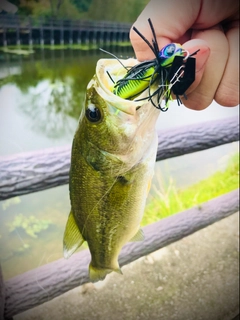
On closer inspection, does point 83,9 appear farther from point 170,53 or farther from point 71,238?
point 71,238

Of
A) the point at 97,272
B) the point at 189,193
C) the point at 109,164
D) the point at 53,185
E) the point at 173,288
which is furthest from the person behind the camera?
the point at 189,193

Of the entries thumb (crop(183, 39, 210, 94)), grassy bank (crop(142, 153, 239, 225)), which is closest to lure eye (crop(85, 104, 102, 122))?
thumb (crop(183, 39, 210, 94))

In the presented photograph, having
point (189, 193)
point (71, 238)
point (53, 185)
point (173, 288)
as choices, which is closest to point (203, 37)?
point (71, 238)

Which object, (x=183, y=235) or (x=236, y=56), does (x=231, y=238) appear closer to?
(x=183, y=235)

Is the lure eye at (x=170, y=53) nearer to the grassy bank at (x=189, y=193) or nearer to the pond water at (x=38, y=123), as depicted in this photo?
the pond water at (x=38, y=123)

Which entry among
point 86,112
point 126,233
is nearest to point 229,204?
point 126,233
